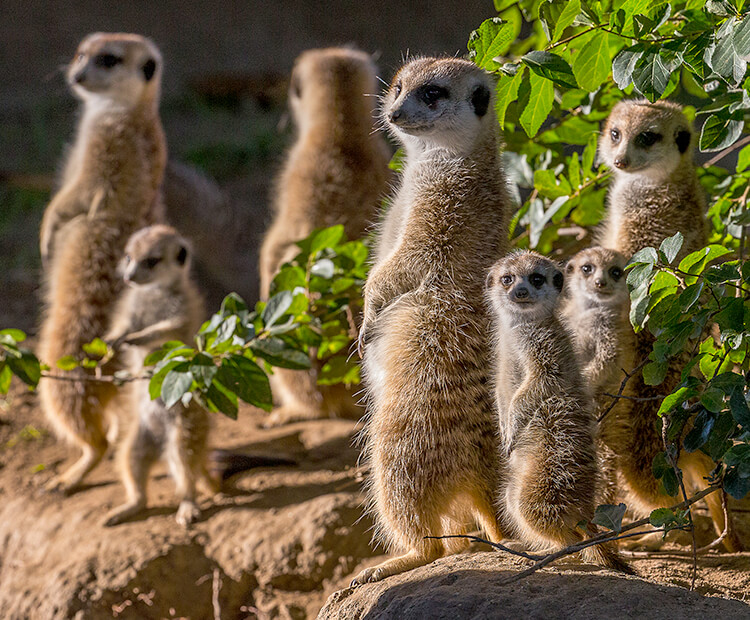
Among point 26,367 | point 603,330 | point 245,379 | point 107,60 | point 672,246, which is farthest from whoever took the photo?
point 107,60

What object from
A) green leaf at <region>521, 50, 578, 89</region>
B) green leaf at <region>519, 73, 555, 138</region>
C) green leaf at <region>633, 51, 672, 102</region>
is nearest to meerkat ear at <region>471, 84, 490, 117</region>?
green leaf at <region>519, 73, 555, 138</region>

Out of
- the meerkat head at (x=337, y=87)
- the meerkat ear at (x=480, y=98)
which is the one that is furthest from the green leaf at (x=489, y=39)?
the meerkat head at (x=337, y=87)

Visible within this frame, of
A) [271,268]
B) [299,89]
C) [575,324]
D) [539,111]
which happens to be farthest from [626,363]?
[299,89]

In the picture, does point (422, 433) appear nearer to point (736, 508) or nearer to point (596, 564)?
point (596, 564)

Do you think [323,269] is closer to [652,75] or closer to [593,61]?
[593,61]

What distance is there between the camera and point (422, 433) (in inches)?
79.2

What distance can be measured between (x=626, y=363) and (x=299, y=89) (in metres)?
2.79

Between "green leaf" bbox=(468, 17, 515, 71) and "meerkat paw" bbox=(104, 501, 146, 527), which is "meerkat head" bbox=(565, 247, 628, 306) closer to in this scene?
"green leaf" bbox=(468, 17, 515, 71)

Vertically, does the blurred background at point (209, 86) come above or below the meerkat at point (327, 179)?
above

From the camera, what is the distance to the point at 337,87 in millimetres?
4230

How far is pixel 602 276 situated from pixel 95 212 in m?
2.50

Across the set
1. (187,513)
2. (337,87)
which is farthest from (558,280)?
(337,87)

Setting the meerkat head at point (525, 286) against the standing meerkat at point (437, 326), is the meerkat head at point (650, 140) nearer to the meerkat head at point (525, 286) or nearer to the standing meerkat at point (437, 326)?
the standing meerkat at point (437, 326)

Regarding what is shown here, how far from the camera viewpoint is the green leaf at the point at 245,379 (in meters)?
2.47
